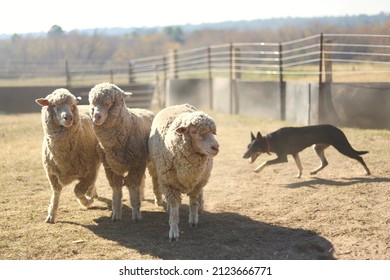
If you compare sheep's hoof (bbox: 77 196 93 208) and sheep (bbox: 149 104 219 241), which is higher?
sheep (bbox: 149 104 219 241)

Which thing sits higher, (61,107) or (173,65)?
(61,107)

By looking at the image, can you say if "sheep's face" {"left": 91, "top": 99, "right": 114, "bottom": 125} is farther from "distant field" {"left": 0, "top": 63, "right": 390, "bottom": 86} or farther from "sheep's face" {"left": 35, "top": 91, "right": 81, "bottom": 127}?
"distant field" {"left": 0, "top": 63, "right": 390, "bottom": 86}

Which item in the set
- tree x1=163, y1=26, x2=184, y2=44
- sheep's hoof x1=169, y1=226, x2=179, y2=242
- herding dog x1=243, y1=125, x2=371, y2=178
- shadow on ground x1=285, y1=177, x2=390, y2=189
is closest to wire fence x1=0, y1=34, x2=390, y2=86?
herding dog x1=243, y1=125, x2=371, y2=178

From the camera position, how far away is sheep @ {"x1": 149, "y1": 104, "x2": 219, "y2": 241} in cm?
527

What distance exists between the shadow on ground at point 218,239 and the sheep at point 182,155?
0.65ft

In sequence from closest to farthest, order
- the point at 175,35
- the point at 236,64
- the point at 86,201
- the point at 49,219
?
the point at 49,219 → the point at 86,201 → the point at 236,64 → the point at 175,35

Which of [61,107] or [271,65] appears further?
[271,65]

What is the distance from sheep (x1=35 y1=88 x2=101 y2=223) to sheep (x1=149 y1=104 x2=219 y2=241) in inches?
29.7

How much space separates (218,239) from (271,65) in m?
8.74

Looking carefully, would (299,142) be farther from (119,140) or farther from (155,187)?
(119,140)

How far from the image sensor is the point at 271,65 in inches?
539

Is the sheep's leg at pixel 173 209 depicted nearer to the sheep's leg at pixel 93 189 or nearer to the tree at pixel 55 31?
the sheep's leg at pixel 93 189

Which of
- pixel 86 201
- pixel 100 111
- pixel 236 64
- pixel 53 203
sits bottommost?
pixel 86 201

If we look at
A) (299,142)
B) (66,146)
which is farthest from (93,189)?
(299,142)
